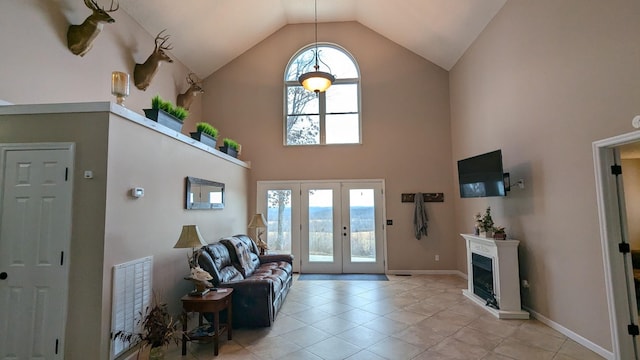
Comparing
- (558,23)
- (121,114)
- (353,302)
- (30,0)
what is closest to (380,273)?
(353,302)

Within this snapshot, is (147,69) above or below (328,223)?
above

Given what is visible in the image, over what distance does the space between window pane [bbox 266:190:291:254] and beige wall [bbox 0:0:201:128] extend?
11.0ft

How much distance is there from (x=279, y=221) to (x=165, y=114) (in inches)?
159

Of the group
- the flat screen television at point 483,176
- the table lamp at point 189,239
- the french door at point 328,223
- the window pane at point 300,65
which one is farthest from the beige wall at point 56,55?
the flat screen television at point 483,176

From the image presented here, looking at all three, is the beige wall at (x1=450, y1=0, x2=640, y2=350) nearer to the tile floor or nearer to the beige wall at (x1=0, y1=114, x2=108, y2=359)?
the tile floor

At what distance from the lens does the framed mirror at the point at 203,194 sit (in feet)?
14.4

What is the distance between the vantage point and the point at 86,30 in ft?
12.7

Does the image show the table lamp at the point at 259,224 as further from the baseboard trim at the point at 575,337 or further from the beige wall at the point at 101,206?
the baseboard trim at the point at 575,337

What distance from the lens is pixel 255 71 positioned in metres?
7.62

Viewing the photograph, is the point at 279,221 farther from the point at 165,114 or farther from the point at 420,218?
the point at 165,114

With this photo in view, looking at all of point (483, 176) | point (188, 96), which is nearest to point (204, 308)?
point (483, 176)

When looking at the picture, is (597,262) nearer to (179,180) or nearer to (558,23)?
(558,23)

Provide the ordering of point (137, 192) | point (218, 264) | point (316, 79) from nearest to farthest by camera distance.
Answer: point (137, 192) < point (218, 264) < point (316, 79)

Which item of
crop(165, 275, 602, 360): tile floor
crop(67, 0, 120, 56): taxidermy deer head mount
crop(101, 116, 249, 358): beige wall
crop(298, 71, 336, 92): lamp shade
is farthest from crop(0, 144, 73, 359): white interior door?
crop(298, 71, 336, 92): lamp shade
